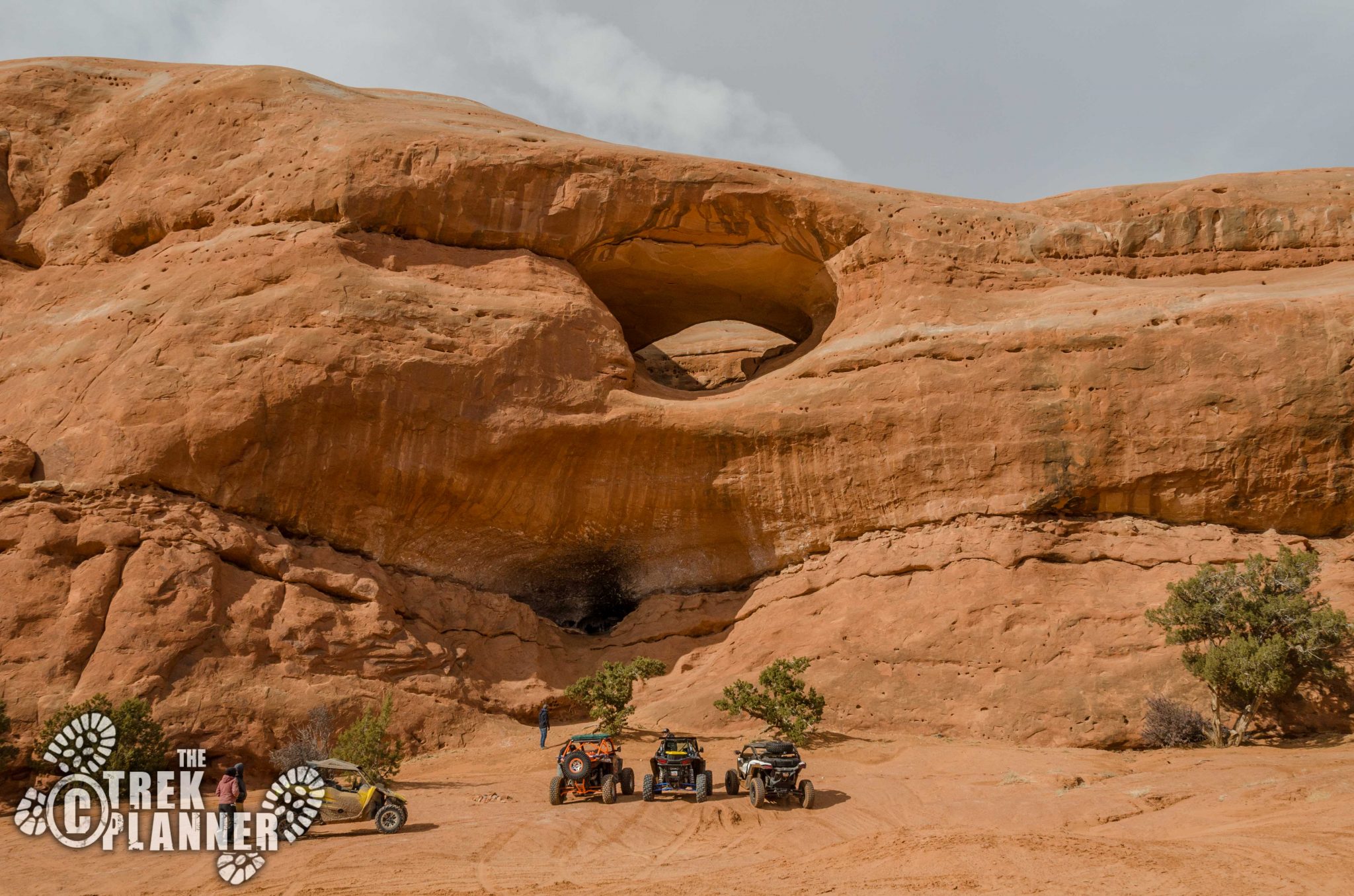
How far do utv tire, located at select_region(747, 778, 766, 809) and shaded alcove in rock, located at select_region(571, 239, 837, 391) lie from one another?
41.5 ft

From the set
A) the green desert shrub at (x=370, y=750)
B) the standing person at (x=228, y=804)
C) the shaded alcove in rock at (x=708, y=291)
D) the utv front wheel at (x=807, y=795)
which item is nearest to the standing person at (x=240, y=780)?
the standing person at (x=228, y=804)

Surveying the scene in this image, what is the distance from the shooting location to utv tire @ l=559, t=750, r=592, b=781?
1331 centimetres

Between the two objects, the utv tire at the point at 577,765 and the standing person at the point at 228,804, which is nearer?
the standing person at the point at 228,804

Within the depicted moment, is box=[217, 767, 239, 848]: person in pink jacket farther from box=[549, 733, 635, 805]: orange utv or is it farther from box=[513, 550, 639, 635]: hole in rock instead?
box=[513, 550, 639, 635]: hole in rock

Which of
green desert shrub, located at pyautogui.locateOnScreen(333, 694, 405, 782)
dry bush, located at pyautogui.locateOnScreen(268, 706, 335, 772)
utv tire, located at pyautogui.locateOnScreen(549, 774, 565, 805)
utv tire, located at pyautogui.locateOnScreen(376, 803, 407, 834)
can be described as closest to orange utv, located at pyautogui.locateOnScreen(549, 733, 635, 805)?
utv tire, located at pyautogui.locateOnScreen(549, 774, 565, 805)

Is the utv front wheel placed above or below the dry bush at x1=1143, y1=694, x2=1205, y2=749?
below

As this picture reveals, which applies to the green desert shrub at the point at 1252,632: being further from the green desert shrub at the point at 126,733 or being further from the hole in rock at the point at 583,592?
the green desert shrub at the point at 126,733

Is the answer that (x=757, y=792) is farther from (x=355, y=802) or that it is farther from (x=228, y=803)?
(x=228, y=803)

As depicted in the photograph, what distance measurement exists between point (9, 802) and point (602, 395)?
12010 mm

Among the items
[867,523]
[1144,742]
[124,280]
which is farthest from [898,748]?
[124,280]

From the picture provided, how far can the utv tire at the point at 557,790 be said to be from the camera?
13.4 meters

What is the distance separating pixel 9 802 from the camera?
14273mm

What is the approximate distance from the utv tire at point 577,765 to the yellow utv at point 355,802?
2.17 metres

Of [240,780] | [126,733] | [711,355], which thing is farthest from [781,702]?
[711,355]
